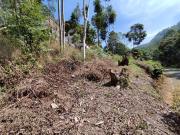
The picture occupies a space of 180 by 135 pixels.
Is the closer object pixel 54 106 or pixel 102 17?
pixel 54 106

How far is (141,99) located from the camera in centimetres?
800

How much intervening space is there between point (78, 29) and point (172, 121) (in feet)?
77.4

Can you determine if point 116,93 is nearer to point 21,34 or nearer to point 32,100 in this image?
point 32,100

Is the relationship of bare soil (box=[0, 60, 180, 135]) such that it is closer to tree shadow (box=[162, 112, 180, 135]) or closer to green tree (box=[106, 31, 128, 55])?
tree shadow (box=[162, 112, 180, 135])

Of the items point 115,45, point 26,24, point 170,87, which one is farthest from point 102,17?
point 26,24

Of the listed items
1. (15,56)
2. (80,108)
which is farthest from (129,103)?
(15,56)

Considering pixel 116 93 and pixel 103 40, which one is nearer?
pixel 116 93

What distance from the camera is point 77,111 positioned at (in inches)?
225

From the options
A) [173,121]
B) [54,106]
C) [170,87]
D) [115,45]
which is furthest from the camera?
[115,45]

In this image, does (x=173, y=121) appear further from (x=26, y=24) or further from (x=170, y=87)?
(x=170, y=87)

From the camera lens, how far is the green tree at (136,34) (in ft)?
151

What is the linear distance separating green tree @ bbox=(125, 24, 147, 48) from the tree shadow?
39435 millimetres

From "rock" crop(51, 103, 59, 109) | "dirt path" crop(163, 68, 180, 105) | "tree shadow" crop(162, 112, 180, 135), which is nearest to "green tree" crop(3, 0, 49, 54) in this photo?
"rock" crop(51, 103, 59, 109)

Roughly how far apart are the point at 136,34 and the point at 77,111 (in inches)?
1654
